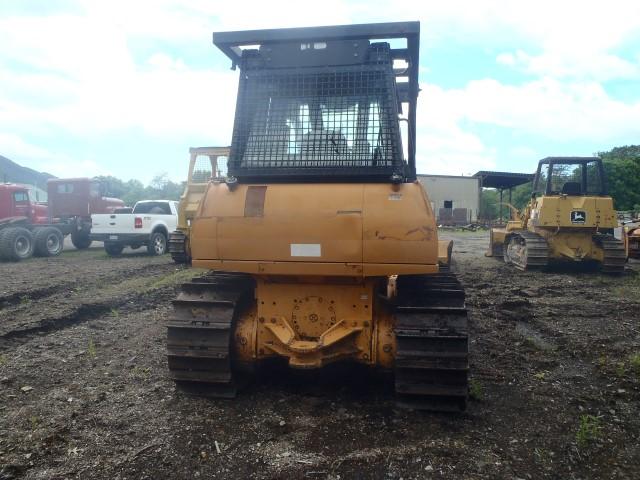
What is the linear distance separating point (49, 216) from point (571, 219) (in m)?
17.2

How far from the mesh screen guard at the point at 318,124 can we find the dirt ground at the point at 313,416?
6.21ft

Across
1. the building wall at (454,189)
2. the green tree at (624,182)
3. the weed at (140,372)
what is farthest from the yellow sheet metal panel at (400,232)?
the building wall at (454,189)

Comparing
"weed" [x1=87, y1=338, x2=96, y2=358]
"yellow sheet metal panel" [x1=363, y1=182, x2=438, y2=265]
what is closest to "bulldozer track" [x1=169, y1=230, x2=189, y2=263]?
"weed" [x1=87, y1=338, x2=96, y2=358]

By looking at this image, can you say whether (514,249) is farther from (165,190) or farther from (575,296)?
(165,190)

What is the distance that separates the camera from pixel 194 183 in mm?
13133

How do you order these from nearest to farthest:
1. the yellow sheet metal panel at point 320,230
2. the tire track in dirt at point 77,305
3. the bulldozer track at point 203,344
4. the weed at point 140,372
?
the yellow sheet metal panel at point 320,230 < the bulldozer track at point 203,344 < the weed at point 140,372 < the tire track in dirt at point 77,305

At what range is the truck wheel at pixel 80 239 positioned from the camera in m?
19.5

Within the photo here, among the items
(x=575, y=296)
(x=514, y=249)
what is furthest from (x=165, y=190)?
(x=575, y=296)

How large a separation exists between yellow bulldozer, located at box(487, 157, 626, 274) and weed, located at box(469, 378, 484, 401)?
837cm

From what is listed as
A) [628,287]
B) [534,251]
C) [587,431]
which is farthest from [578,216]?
[587,431]

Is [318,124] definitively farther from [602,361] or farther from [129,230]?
[129,230]

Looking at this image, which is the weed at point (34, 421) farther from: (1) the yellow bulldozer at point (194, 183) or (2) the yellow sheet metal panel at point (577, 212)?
(2) the yellow sheet metal panel at point (577, 212)

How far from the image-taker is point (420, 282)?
15.3 ft

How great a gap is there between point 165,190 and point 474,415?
64.2 meters
